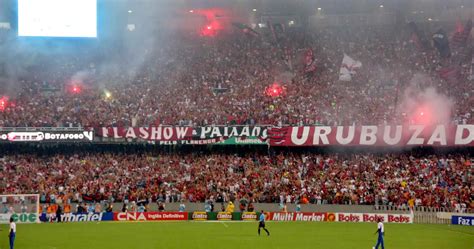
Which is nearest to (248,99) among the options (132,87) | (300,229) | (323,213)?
(132,87)

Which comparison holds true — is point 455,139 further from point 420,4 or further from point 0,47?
point 0,47

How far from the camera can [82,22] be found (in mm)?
65812

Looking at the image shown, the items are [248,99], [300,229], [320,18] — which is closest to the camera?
[300,229]

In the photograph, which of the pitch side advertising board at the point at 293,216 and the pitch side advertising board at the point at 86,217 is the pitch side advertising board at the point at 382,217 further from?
the pitch side advertising board at the point at 86,217

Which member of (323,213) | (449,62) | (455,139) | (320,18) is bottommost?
(323,213)

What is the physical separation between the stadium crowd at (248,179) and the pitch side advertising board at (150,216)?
205 cm

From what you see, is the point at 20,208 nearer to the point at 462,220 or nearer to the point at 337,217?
the point at 337,217

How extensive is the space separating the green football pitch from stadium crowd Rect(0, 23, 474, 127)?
49.6 ft

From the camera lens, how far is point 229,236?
129 ft

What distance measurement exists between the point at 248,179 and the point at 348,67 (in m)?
18.1

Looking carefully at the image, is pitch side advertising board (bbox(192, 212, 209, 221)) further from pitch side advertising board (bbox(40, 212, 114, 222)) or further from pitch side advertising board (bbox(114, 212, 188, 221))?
pitch side advertising board (bbox(40, 212, 114, 222))

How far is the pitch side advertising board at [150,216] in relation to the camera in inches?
2014

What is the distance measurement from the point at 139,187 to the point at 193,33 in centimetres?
2749

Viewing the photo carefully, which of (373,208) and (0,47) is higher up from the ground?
(0,47)
